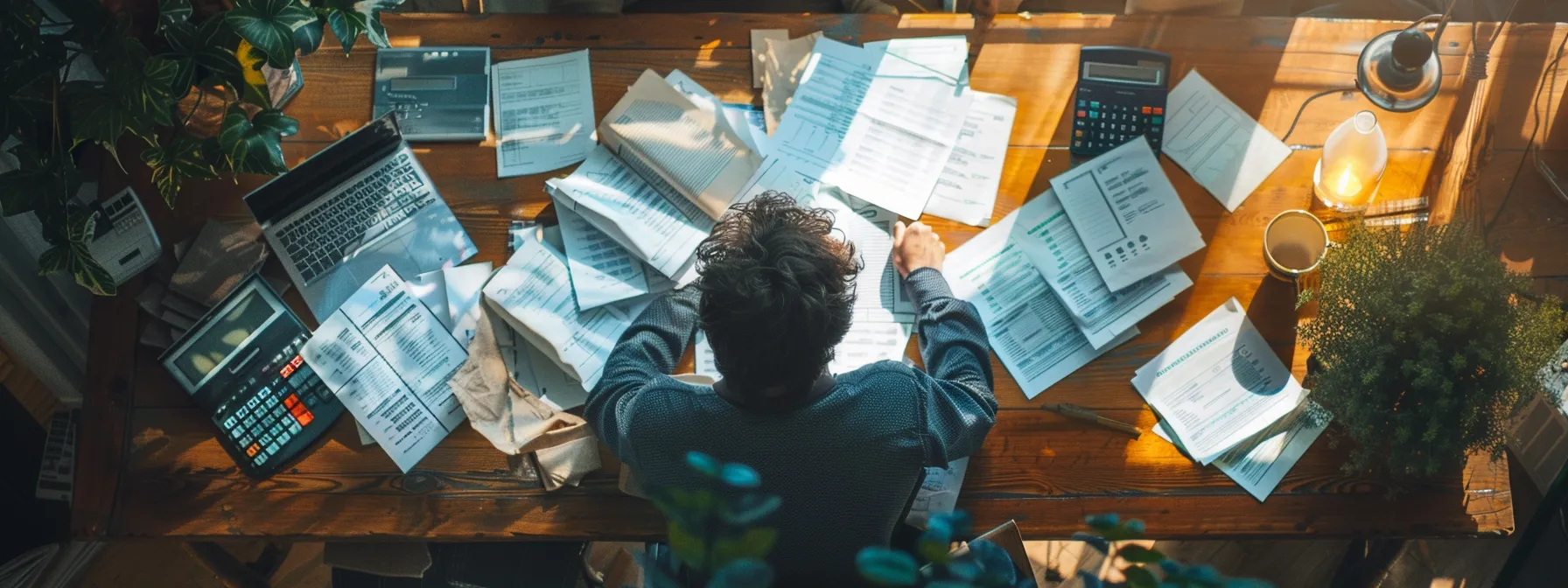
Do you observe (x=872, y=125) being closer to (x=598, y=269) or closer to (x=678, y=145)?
(x=678, y=145)

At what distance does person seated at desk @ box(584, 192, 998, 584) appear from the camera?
1.18 meters

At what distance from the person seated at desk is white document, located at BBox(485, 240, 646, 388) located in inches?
8.4

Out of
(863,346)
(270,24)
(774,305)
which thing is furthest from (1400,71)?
(270,24)

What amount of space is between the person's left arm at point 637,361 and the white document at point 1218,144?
0.84 meters

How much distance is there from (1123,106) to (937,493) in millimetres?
701

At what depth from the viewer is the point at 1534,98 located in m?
1.68

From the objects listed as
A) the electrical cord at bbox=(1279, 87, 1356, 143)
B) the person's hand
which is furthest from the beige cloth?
the electrical cord at bbox=(1279, 87, 1356, 143)

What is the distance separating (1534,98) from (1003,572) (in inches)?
63.6

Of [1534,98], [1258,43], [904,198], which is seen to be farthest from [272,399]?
[1534,98]

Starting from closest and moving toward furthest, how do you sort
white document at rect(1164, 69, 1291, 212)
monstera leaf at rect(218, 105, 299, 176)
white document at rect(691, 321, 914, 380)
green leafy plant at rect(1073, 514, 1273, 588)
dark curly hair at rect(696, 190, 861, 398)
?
Result: green leafy plant at rect(1073, 514, 1273, 588) < dark curly hair at rect(696, 190, 861, 398) < monstera leaf at rect(218, 105, 299, 176) < white document at rect(691, 321, 914, 380) < white document at rect(1164, 69, 1291, 212)

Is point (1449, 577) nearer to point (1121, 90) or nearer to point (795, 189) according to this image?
point (1121, 90)

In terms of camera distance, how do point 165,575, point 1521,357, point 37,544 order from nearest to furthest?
point 1521,357, point 37,544, point 165,575

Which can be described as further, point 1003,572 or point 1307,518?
point 1307,518

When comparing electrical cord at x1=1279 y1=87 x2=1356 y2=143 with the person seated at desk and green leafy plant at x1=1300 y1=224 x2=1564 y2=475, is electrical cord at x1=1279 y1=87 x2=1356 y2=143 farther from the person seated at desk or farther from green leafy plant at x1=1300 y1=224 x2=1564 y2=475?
the person seated at desk
